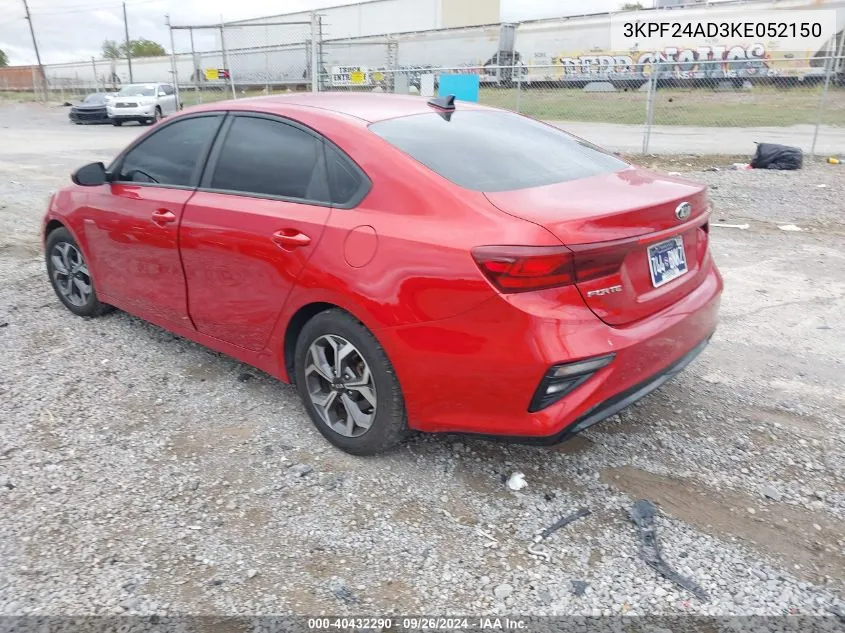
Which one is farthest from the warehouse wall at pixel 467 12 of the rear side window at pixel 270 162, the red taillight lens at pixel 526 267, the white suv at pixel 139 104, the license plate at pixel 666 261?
the red taillight lens at pixel 526 267

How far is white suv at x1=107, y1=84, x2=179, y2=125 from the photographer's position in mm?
25547

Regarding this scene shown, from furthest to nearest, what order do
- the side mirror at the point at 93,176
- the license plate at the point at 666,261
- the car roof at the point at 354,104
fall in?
the side mirror at the point at 93,176
the car roof at the point at 354,104
the license plate at the point at 666,261

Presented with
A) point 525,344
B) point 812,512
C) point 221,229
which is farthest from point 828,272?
point 221,229

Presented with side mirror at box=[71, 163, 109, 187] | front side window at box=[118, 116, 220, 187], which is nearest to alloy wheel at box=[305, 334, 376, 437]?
front side window at box=[118, 116, 220, 187]

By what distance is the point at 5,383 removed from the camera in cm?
387

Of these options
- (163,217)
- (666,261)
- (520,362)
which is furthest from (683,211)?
(163,217)

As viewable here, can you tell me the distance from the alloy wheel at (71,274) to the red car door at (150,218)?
0.35 m

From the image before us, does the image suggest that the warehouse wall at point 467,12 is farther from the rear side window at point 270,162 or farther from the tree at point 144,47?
the tree at point 144,47

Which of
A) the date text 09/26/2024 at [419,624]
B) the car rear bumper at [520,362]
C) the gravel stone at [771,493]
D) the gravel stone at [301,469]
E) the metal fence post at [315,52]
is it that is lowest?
the date text 09/26/2024 at [419,624]

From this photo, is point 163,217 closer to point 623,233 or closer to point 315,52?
point 623,233

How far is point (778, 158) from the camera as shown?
11.1m

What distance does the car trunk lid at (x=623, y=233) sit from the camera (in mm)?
2520

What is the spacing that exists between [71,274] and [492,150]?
327cm

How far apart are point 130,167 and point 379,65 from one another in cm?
1639
